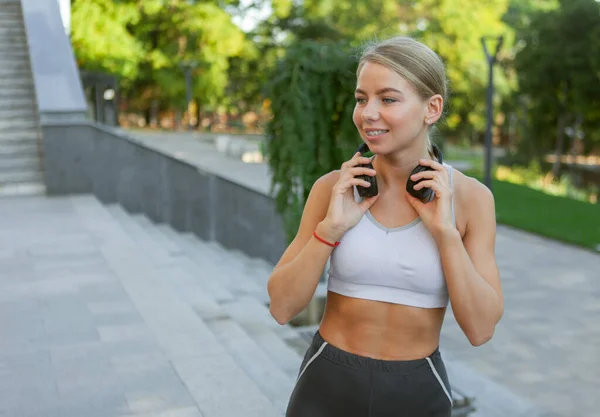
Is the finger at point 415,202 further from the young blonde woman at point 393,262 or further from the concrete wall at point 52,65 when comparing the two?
the concrete wall at point 52,65

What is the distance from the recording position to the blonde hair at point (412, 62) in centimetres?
187

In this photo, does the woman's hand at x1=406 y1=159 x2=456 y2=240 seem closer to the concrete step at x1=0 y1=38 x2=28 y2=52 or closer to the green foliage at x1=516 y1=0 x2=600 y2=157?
the concrete step at x1=0 y1=38 x2=28 y2=52

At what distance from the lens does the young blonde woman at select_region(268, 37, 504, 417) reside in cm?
189

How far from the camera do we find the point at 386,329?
1976 millimetres

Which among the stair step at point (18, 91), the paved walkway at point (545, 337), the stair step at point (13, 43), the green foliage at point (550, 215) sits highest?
the stair step at point (13, 43)

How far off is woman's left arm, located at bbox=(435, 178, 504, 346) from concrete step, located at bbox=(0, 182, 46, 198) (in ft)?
33.9

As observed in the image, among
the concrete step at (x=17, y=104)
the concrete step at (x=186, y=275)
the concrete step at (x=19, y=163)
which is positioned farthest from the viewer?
the concrete step at (x=17, y=104)

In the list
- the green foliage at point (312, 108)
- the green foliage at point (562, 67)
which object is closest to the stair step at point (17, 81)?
the green foliage at point (312, 108)

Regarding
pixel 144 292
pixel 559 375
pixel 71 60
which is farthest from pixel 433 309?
pixel 71 60

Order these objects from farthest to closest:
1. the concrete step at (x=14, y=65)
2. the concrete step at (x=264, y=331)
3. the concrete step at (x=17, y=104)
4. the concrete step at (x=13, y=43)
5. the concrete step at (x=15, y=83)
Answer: the concrete step at (x=13, y=43) < the concrete step at (x=14, y=65) < the concrete step at (x=15, y=83) < the concrete step at (x=17, y=104) < the concrete step at (x=264, y=331)

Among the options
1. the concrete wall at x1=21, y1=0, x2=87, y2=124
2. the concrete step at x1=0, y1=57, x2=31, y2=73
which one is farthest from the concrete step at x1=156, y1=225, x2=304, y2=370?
the concrete step at x1=0, y1=57, x2=31, y2=73

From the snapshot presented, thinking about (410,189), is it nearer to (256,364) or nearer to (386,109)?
(386,109)

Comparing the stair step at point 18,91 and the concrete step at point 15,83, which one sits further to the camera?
the concrete step at point 15,83

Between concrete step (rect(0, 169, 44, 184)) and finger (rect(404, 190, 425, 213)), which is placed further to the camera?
concrete step (rect(0, 169, 44, 184))
